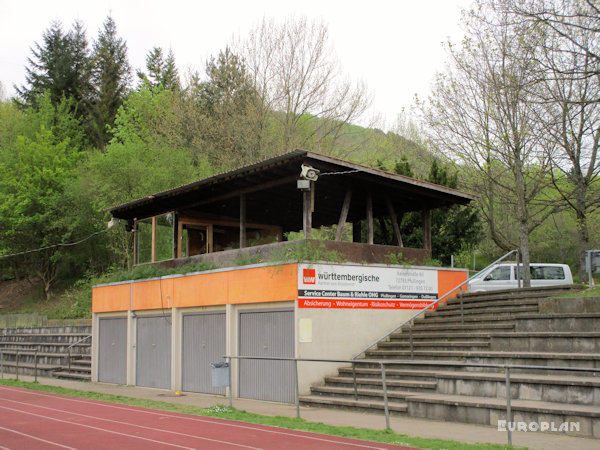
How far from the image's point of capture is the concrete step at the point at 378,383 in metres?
12.9

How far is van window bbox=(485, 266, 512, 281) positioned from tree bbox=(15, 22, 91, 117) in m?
41.9

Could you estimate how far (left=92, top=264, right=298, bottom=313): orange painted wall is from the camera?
1552 cm

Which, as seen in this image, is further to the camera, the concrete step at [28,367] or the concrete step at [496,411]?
the concrete step at [28,367]

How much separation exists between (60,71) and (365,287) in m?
46.3

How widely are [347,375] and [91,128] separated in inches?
1686

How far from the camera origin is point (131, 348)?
21.7 m

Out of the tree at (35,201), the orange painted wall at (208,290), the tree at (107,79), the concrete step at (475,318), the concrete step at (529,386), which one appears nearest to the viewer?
A: the concrete step at (529,386)

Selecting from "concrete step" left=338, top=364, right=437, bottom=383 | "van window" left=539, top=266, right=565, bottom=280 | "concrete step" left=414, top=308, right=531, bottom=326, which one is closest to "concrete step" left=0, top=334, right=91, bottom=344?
Result: "concrete step" left=338, top=364, right=437, bottom=383

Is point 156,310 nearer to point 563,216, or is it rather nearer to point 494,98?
point 494,98

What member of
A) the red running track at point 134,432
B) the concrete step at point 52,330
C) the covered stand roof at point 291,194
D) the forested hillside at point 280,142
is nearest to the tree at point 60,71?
the forested hillside at point 280,142

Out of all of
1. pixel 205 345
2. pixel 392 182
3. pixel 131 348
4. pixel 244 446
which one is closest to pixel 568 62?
pixel 392 182

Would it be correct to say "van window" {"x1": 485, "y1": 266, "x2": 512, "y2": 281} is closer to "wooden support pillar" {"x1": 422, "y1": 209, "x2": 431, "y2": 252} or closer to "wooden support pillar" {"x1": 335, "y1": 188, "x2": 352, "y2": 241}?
"wooden support pillar" {"x1": 422, "y1": 209, "x2": 431, "y2": 252}

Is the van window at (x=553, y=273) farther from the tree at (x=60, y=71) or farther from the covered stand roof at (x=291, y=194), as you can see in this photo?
the tree at (x=60, y=71)
